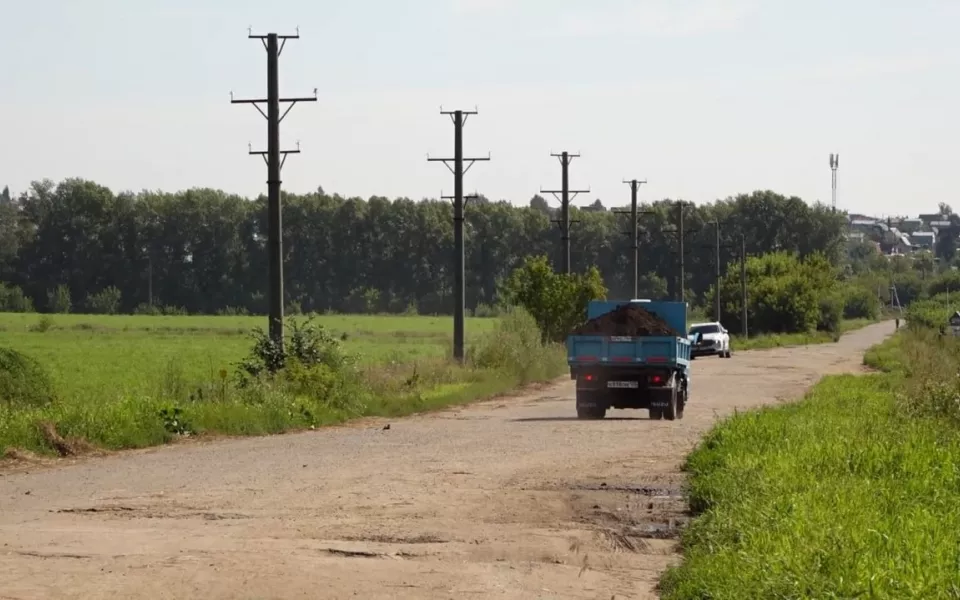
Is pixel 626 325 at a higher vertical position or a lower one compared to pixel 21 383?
higher

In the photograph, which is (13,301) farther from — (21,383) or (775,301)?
(21,383)

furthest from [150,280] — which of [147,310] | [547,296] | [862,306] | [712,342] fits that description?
[862,306]

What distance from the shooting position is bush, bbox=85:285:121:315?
4609 inches

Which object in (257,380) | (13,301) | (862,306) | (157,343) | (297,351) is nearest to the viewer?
(257,380)

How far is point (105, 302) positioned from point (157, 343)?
44.1 metres

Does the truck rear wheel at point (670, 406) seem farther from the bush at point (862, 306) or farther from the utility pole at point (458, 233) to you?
the bush at point (862, 306)

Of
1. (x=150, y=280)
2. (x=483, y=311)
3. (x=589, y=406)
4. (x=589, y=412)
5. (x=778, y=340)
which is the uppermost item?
(x=150, y=280)

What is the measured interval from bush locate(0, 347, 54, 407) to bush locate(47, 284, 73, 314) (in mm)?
92669

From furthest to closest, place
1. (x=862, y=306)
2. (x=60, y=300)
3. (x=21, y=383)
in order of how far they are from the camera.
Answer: (x=862, y=306) → (x=60, y=300) → (x=21, y=383)

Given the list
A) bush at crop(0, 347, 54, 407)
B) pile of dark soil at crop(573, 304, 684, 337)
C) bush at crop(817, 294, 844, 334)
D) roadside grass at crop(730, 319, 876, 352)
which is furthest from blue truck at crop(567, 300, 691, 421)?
bush at crop(817, 294, 844, 334)

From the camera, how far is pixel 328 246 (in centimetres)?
13188

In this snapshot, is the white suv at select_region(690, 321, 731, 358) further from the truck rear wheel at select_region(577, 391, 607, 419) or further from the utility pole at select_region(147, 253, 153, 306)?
the utility pole at select_region(147, 253, 153, 306)

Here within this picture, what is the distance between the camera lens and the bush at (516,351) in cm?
4678

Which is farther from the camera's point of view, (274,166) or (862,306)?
(862,306)
